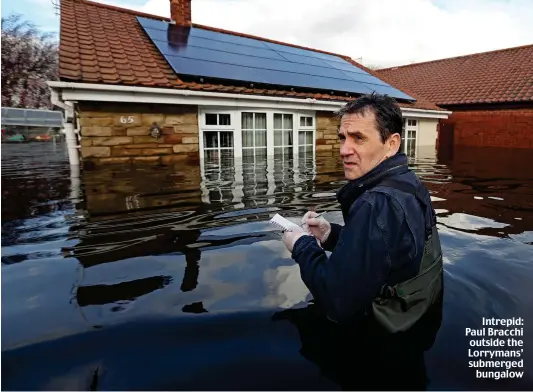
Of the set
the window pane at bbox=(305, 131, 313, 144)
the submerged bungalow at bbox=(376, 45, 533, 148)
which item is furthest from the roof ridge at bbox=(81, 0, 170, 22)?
the submerged bungalow at bbox=(376, 45, 533, 148)

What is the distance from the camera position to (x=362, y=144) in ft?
5.69

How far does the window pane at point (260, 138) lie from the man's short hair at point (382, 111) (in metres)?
8.21

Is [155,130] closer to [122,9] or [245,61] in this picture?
[245,61]

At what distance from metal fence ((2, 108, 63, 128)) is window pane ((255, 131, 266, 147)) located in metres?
21.1

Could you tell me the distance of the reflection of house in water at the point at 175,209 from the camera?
2.71 m

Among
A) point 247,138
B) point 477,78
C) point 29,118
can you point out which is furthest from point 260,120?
point 29,118

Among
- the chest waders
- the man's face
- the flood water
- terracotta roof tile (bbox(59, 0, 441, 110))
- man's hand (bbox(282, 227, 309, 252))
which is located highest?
terracotta roof tile (bbox(59, 0, 441, 110))

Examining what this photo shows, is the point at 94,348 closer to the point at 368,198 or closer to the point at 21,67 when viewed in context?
the point at 368,198

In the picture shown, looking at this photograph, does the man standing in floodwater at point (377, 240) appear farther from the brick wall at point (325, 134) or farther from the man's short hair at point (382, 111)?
the brick wall at point (325, 134)

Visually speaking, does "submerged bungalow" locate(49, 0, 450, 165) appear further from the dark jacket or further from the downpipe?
the dark jacket

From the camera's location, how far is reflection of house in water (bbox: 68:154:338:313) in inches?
107

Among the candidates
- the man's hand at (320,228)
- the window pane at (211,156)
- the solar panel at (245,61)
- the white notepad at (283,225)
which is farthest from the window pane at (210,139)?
the white notepad at (283,225)

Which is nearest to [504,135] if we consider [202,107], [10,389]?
[202,107]

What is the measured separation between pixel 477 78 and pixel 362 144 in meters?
21.1
